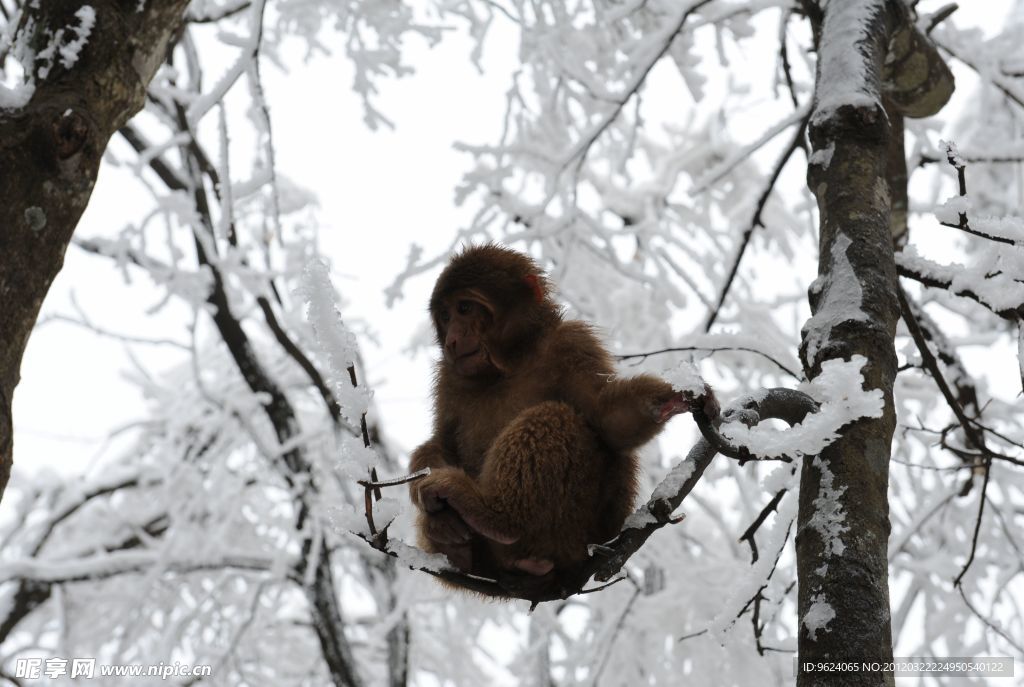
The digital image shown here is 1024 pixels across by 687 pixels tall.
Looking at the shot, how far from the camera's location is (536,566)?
2.49 metres

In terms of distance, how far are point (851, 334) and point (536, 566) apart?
3.09 ft

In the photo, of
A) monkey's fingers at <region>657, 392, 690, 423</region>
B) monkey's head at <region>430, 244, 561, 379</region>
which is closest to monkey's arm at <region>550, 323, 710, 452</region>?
monkey's fingers at <region>657, 392, 690, 423</region>

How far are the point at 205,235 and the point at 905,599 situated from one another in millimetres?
5203

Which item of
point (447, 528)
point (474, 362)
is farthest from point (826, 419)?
point (474, 362)

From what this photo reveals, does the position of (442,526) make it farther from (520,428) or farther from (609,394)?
(609,394)

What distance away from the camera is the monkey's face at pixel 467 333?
3025 mm

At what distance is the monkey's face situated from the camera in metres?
3.03

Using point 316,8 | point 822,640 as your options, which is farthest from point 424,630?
point 822,640

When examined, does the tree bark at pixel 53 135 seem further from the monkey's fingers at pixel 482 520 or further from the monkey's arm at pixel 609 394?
the monkey's arm at pixel 609 394

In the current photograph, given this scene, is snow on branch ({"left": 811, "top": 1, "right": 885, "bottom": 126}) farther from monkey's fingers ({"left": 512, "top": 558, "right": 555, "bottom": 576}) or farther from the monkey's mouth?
monkey's fingers ({"left": 512, "top": 558, "right": 555, "bottom": 576})

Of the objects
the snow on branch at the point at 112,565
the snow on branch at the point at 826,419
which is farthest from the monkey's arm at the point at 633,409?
the snow on branch at the point at 112,565

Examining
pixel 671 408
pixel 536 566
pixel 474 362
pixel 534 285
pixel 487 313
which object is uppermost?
pixel 534 285

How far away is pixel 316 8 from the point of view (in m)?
7.30

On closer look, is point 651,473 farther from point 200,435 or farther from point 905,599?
point 200,435
